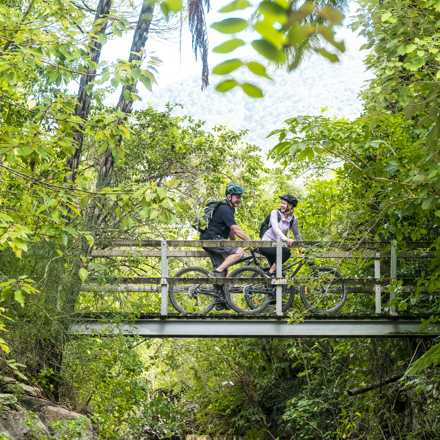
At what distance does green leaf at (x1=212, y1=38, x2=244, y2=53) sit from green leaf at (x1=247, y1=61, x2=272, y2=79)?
40mm

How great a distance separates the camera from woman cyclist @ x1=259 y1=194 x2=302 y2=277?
5.87 metres

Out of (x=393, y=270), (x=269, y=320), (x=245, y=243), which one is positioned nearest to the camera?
(x=245, y=243)

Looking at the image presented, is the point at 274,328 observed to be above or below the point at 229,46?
below

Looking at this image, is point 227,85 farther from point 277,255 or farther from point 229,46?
point 277,255

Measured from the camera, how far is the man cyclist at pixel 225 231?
579 centimetres

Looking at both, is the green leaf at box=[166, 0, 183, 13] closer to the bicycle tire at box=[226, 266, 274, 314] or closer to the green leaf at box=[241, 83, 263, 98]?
the green leaf at box=[241, 83, 263, 98]

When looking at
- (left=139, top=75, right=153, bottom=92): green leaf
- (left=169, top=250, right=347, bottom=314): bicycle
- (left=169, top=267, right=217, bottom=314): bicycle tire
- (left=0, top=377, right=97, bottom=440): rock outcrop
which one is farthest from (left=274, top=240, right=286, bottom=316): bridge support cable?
(left=139, top=75, right=153, bottom=92): green leaf

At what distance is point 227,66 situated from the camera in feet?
3.27

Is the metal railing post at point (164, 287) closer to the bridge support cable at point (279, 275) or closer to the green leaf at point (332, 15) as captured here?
the bridge support cable at point (279, 275)

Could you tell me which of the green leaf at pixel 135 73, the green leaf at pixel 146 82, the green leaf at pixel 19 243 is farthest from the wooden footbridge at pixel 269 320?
the green leaf at pixel 19 243

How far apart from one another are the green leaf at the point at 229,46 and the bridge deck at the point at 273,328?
16.7ft

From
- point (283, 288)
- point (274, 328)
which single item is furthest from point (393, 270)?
point (274, 328)

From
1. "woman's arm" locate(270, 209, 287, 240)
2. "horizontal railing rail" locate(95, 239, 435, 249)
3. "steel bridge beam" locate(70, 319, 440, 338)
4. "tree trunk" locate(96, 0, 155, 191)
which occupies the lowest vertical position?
"steel bridge beam" locate(70, 319, 440, 338)

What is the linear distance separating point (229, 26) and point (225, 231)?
16.6 feet
